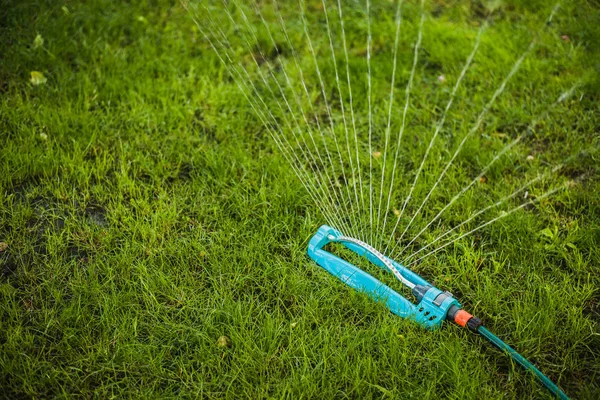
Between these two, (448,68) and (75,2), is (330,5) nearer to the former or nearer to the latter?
(448,68)

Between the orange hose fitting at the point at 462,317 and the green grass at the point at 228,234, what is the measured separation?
9 centimetres

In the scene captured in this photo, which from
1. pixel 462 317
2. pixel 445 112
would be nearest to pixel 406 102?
pixel 445 112

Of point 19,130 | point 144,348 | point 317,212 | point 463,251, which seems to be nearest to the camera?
point 144,348

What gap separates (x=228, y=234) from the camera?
2461 millimetres

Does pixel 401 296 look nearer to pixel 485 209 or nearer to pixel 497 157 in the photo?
pixel 485 209

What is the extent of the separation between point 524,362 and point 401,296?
1.57 ft

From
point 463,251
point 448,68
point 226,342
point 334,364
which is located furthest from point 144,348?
point 448,68

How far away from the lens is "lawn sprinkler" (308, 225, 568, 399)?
1.93 metres

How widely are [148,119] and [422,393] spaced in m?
2.07

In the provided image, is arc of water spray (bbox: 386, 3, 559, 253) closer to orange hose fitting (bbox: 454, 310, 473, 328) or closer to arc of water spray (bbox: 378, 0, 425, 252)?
arc of water spray (bbox: 378, 0, 425, 252)

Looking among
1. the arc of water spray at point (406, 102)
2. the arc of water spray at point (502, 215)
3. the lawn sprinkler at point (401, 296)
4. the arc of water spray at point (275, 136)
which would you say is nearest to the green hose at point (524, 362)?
the lawn sprinkler at point (401, 296)

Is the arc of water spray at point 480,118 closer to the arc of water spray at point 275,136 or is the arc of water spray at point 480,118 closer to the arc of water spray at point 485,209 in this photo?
the arc of water spray at point 485,209

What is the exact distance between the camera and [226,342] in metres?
2.04

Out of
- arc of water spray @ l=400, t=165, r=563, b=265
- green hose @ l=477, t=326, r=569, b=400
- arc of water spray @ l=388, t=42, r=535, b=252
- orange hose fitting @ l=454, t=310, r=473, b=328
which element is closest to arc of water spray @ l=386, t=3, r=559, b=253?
arc of water spray @ l=388, t=42, r=535, b=252
